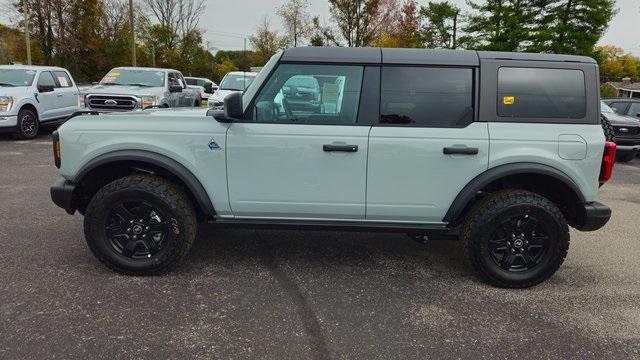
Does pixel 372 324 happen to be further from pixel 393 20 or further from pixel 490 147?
pixel 393 20

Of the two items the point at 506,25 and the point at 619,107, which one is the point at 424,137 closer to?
the point at 619,107

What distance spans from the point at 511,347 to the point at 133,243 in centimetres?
282

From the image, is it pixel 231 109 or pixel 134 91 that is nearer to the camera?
pixel 231 109

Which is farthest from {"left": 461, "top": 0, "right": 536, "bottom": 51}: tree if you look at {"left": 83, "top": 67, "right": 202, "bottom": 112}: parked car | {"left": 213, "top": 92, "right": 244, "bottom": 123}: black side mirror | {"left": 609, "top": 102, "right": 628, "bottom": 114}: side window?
{"left": 213, "top": 92, "right": 244, "bottom": 123}: black side mirror

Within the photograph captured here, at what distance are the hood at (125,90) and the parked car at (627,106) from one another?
11837 millimetres

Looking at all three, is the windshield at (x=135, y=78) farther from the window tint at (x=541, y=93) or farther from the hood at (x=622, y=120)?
the hood at (x=622, y=120)

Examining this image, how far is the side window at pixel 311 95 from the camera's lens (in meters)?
3.64

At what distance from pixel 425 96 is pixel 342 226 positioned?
118 centimetres

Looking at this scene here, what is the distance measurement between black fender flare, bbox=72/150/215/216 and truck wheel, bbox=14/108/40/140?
353 inches

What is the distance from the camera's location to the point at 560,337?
120 inches

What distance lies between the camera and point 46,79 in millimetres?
12031

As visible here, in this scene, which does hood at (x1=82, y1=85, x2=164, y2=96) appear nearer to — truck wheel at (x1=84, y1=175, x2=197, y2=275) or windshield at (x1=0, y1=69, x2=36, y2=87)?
windshield at (x1=0, y1=69, x2=36, y2=87)

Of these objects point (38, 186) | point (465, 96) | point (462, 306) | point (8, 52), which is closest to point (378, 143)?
point (465, 96)

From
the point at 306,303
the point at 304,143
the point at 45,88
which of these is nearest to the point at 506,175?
the point at 304,143
